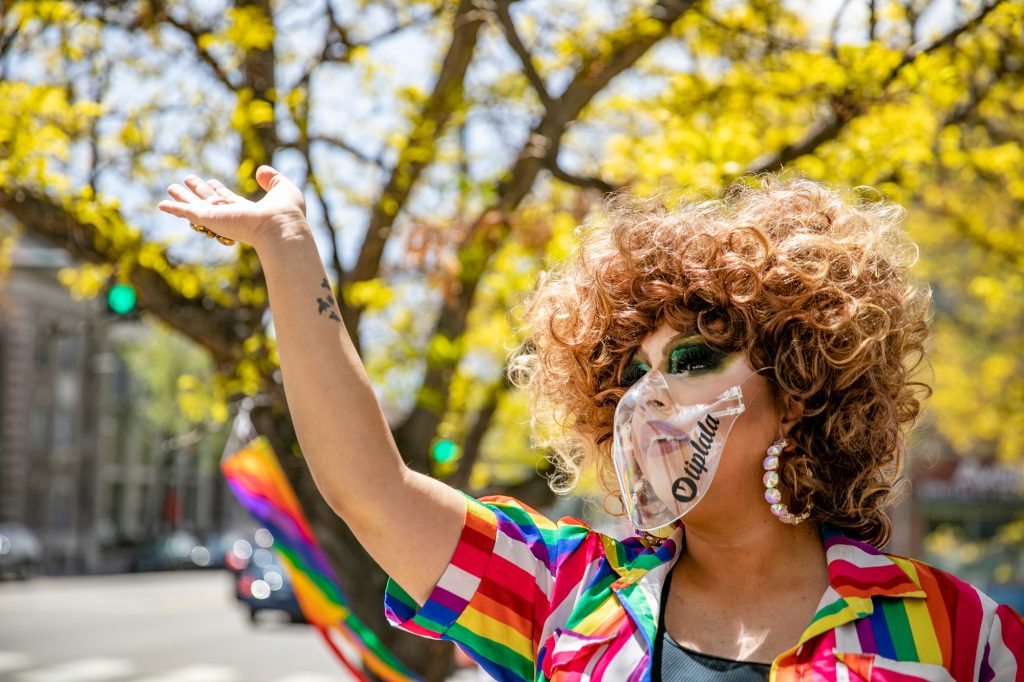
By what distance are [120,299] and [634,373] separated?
3.47 m

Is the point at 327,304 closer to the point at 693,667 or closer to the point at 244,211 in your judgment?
the point at 244,211

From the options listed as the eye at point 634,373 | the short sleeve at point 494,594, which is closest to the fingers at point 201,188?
the short sleeve at point 494,594

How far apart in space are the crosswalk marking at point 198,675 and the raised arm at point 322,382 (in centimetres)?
1212

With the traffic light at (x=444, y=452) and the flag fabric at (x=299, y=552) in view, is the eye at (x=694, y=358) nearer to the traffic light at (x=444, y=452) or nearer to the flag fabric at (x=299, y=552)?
the flag fabric at (x=299, y=552)

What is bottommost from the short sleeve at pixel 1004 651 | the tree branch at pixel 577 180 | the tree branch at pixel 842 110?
the short sleeve at pixel 1004 651

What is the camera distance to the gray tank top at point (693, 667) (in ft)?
5.12

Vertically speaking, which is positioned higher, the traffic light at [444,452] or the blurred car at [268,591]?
the traffic light at [444,452]

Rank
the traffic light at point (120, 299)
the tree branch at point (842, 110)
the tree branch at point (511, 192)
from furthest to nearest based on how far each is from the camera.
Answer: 1. the traffic light at point (120, 299)
2. the tree branch at point (511, 192)
3. the tree branch at point (842, 110)

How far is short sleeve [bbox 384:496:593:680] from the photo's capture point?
1654 mm

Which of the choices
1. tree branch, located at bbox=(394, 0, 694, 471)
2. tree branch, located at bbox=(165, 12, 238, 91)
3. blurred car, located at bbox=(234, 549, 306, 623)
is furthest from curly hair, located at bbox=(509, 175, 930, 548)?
blurred car, located at bbox=(234, 549, 306, 623)

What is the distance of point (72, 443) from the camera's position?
4144 centimetres

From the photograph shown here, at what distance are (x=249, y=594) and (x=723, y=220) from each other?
18.5m

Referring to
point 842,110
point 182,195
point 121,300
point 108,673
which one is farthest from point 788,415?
point 108,673

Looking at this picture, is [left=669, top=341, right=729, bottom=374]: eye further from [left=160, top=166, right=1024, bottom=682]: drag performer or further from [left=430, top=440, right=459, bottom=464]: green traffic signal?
[left=430, top=440, right=459, bottom=464]: green traffic signal
